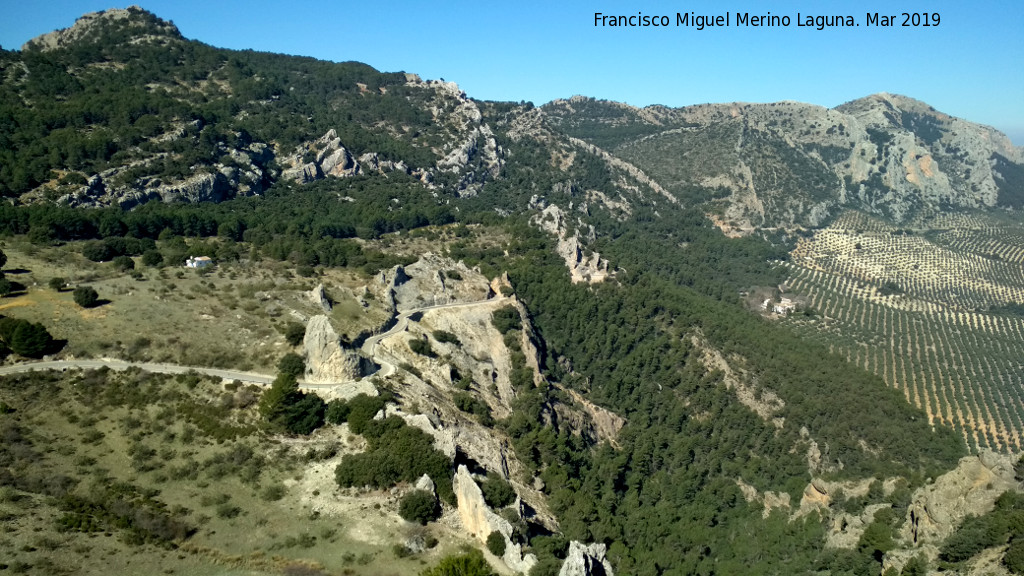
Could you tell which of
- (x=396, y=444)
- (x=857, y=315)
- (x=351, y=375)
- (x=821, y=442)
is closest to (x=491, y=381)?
(x=351, y=375)

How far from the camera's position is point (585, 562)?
138ft

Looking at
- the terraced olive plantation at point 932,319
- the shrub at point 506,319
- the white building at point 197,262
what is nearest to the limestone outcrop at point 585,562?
the shrub at point 506,319

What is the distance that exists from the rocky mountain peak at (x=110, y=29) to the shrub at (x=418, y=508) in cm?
16793

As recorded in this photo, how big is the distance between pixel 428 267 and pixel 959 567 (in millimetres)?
69603

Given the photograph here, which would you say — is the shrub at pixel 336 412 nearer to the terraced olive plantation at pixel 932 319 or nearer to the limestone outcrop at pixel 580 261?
the limestone outcrop at pixel 580 261

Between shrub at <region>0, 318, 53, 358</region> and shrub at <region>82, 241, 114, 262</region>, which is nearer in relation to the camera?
shrub at <region>0, 318, 53, 358</region>

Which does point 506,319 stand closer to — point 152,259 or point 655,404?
point 655,404

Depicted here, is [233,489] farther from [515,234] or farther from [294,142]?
[294,142]

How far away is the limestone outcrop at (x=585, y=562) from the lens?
41031 mm

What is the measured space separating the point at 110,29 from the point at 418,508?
181 m

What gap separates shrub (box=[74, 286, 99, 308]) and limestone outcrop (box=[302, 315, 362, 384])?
79.1ft

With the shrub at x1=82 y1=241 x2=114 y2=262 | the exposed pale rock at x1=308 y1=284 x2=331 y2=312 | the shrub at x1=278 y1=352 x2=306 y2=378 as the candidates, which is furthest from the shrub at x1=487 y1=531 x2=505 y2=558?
the shrub at x1=82 y1=241 x2=114 y2=262

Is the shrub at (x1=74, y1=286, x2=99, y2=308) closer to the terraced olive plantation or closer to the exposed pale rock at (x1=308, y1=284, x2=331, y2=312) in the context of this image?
the exposed pale rock at (x1=308, y1=284, x2=331, y2=312)

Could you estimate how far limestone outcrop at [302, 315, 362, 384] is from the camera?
61.9m
